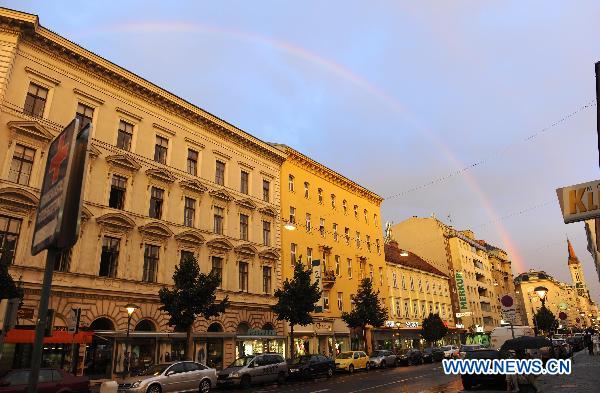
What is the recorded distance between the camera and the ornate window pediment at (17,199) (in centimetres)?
2186

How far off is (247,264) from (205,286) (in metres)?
9.92

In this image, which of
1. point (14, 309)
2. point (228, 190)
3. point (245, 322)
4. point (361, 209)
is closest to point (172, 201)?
point (228, 190)

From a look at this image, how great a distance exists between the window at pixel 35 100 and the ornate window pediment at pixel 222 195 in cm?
1246

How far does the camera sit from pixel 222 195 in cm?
3384

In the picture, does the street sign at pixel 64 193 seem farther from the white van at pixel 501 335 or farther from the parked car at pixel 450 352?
the parked car at pixel 450 352

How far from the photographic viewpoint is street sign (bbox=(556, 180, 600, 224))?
9.92 m

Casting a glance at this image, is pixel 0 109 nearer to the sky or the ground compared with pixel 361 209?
nearer to the ground

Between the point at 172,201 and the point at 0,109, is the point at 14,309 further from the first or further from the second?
the point at 172,201

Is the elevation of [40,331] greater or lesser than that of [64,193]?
lesser

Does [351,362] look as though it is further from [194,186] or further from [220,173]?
[220,173]

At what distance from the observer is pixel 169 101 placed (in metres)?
31.9

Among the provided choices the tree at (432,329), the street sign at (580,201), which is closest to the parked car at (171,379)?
the street sign at (580,201)

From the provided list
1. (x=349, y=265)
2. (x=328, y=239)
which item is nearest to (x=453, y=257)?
(x=349, y=265)

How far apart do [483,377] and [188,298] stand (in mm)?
15388
